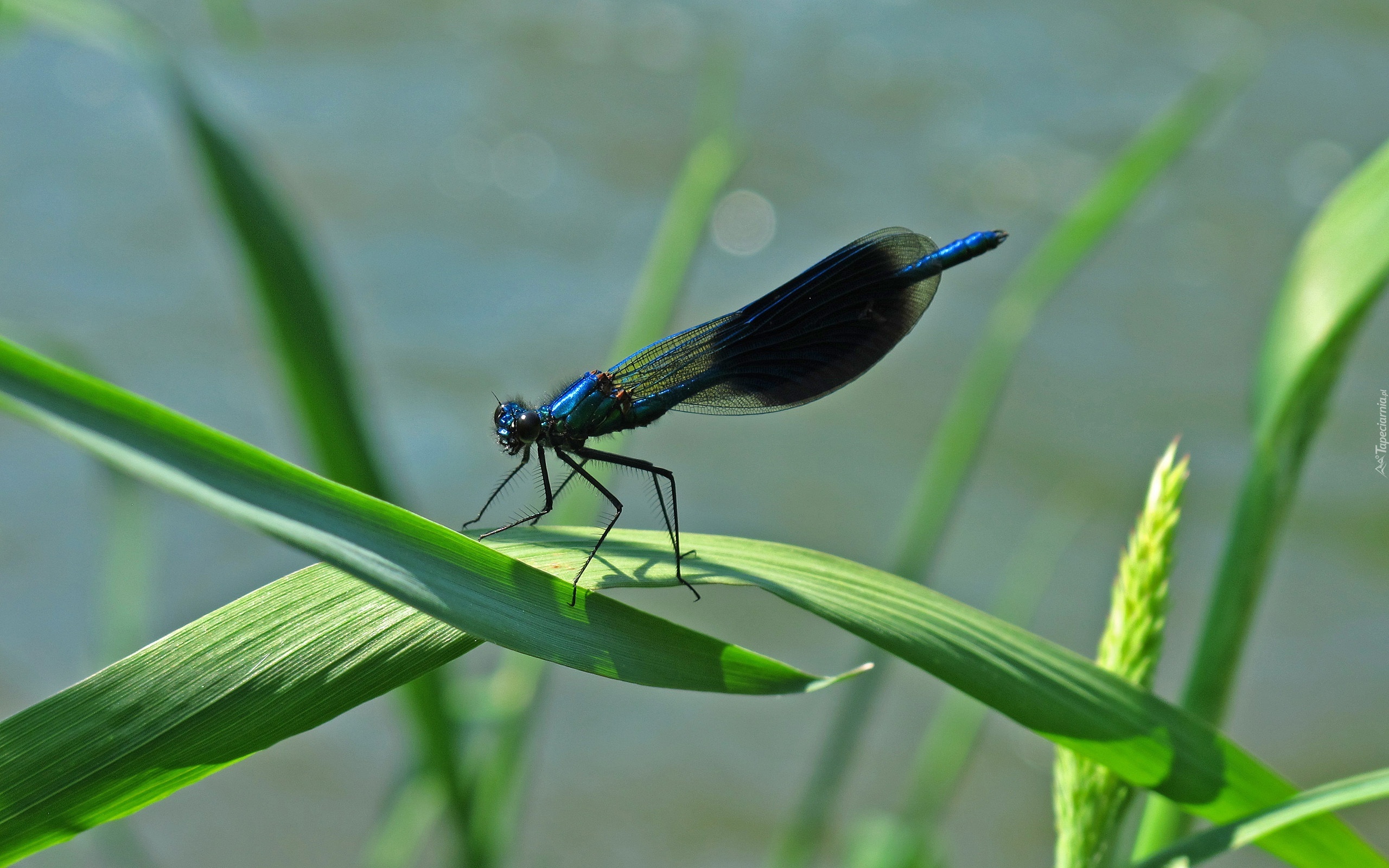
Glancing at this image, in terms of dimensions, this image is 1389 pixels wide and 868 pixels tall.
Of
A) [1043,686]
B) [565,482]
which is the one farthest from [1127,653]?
[565,482]

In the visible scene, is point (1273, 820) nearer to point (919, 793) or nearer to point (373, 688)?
point (373, 688)

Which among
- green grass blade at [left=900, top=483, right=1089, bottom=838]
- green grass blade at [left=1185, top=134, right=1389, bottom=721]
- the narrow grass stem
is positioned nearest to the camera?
the narrow grass stem

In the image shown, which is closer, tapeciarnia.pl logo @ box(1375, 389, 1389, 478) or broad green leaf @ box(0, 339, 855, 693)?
broad green leaf @ box(0, 339, 855, 693)

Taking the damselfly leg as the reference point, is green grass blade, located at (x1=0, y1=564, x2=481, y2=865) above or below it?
below

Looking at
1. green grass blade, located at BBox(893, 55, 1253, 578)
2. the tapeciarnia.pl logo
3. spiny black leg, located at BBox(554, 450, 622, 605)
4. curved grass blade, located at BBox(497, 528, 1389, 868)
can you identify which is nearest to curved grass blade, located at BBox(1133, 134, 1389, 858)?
curved grass blade, located at BBox(497, 528, 1389, 868)

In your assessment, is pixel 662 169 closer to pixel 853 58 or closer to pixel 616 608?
pixel 853 58

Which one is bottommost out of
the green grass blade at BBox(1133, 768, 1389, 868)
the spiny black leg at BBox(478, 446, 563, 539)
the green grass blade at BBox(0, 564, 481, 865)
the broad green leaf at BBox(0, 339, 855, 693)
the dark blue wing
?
the green grass blade at BBox(0, 564, 481, 865)

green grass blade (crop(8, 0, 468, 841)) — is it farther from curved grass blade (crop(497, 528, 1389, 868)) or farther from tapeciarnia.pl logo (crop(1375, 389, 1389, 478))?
tapeciarnia.pl logo (crop(1375, 389, 1389, 478))

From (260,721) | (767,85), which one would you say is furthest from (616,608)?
(767,85)
